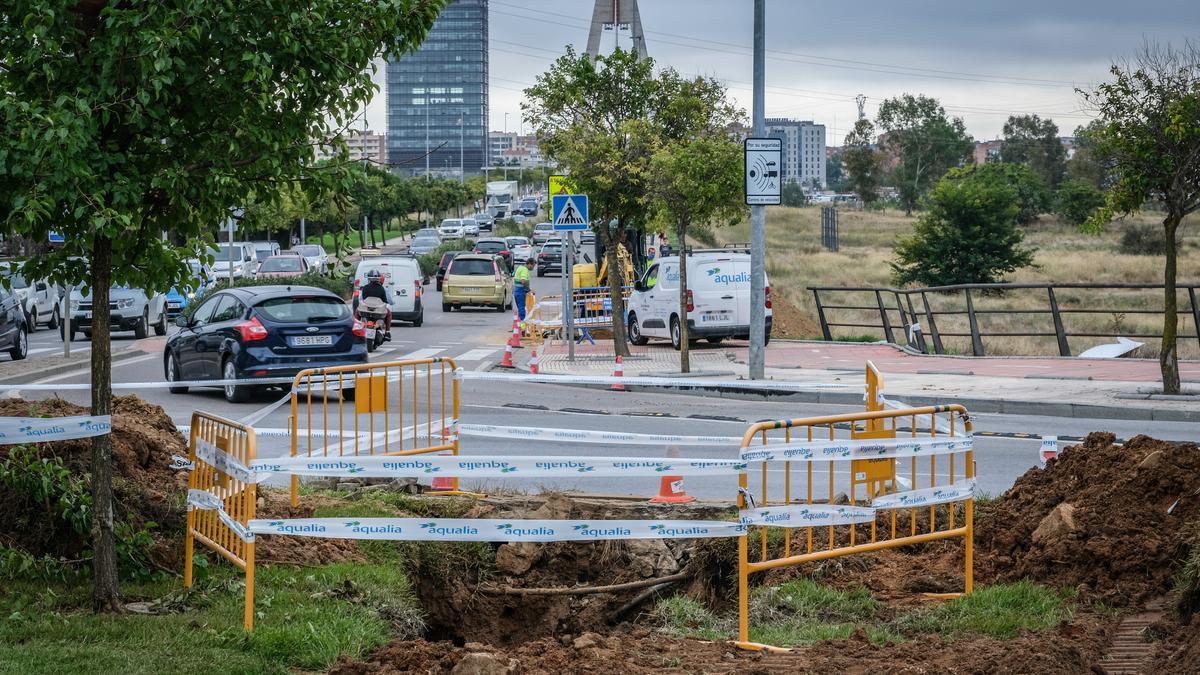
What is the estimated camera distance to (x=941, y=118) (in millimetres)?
128000

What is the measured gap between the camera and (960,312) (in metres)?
24.1

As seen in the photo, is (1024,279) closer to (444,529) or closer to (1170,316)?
(1170,316)

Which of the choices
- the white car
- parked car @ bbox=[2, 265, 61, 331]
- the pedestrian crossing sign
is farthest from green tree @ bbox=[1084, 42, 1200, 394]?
the white car

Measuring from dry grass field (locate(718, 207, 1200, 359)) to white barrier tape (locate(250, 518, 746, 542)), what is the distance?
59.0 feet

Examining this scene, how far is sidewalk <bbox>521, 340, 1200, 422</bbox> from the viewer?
17125 millimetres

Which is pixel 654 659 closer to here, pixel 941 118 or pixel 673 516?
pixel 673 516

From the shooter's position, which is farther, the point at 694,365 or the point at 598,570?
the point at 694,365

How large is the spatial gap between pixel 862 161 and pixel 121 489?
116260mm

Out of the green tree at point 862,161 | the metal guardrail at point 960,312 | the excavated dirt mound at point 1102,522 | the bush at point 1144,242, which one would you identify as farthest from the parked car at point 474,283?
the green tree at point 862,161

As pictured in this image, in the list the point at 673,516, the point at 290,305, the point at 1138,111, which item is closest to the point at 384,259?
the point at 290,305

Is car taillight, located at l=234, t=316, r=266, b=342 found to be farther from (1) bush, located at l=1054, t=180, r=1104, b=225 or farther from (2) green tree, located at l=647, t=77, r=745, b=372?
(1) bush, located at l=1054, t=180, r=1104, b=225

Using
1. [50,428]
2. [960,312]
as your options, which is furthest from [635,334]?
[50,428]

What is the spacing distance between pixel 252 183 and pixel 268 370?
10673 mm

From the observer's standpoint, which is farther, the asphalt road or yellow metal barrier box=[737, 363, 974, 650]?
the asphalt road
